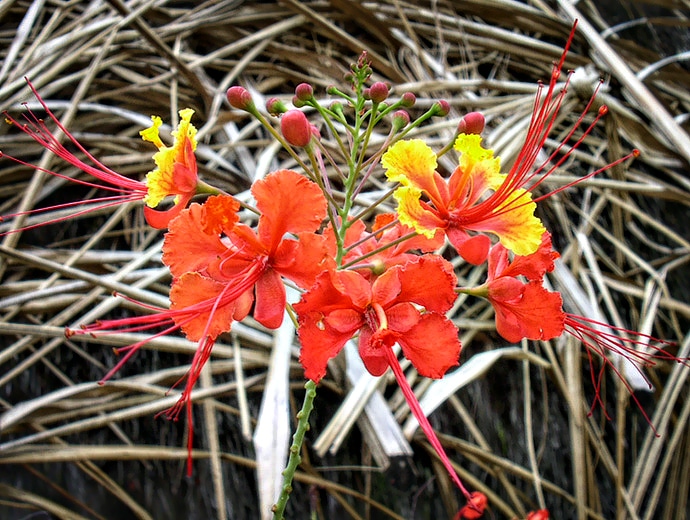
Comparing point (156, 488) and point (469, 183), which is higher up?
point (469, 183)

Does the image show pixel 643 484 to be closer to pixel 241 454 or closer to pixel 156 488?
pixel 241 454

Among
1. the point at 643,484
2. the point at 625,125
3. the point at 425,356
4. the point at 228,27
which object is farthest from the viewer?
the point at 228,27

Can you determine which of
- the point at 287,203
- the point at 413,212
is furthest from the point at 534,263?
the point at 287,203

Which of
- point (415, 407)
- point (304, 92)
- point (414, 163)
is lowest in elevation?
point (415, 407)

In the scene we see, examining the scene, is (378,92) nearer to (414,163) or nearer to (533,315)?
(414,163)

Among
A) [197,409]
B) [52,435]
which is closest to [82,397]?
[52,435]

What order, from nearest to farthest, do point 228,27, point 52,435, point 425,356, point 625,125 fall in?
point 425,356 → point 52,435 → point 625,125 → point 228,27
